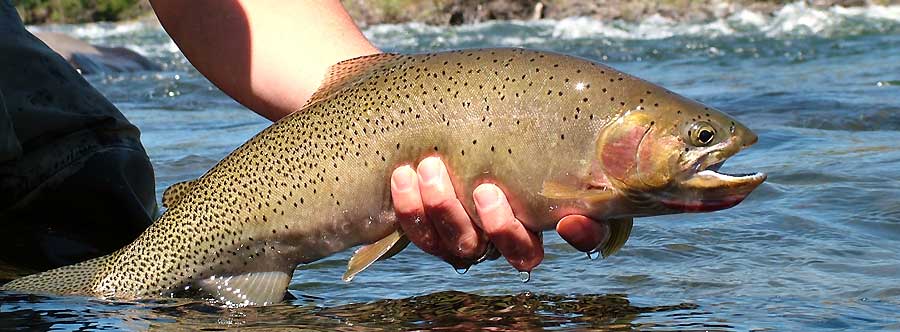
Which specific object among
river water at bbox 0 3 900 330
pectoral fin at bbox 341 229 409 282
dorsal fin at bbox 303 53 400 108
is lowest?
river water at bbox 0 3 900 330

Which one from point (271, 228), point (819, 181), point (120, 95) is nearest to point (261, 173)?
point (271, 228)

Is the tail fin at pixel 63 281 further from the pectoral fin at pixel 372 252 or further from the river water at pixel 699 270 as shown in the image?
the pectoral fin at pixel 372 252

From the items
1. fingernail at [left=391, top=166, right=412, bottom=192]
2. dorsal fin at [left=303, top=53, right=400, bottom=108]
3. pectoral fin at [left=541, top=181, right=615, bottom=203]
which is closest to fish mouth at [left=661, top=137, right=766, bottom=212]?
pectoral fin at [left=541, top=181, right=615, bottom=203]

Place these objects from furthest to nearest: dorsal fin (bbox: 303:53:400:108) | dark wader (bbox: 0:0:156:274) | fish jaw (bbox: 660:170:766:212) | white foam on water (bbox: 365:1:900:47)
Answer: white foam on water (bbox: 365:1:900:47) < dark wader (bbox: 0:0:156:274) < dorsal fin (bbox: 303:53:400:108) < fish jaw (bbox: 660:170:766:212)

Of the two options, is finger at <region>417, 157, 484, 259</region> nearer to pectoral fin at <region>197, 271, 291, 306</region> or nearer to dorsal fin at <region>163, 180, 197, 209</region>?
pectoral fin at <region>197, 271, 291, 306</region>

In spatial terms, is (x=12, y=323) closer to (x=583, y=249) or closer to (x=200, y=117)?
(x=583, y=249)

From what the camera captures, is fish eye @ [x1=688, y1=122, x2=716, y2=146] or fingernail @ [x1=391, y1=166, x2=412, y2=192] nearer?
fish eye @ [x1=688, y1=122, x2=716, y2=146]

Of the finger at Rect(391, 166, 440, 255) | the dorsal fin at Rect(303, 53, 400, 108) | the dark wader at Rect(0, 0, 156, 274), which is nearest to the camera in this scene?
the finger at Rect(391, 166, 440, 255)

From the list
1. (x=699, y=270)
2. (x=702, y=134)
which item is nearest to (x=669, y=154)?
(x=702, y=134)
